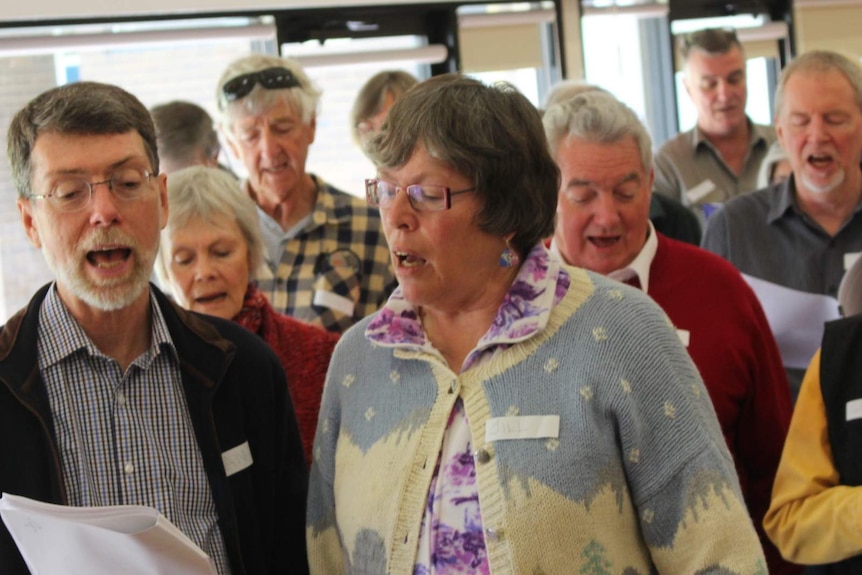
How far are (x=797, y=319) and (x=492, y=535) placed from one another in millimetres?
1957

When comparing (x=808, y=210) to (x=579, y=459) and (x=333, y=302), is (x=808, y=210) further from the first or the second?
(x=579, y=459)

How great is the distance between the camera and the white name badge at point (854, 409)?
2631 millimetres

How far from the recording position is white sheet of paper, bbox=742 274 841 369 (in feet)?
12.0

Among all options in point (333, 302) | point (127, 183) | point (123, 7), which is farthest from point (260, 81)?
point (123, 7)

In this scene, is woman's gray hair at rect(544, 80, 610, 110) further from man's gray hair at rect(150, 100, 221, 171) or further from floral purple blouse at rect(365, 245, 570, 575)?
floral purple blouse at rect(365, 245, 570, 575)

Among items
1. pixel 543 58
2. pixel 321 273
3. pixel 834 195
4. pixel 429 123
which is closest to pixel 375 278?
pixel 321 273

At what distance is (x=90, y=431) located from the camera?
2295 mm

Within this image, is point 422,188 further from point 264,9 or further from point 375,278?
point 264,9

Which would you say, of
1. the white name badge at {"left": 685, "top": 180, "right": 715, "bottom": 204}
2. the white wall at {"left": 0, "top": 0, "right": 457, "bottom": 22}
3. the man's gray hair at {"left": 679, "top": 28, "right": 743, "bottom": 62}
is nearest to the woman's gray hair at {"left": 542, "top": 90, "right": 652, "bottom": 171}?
the white name badge at {"left": 685, "top": 180, "right": 715, "bottom": 204}

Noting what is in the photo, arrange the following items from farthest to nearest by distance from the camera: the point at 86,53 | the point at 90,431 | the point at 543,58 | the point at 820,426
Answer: the point at 543,58, the point at 86,53, the point at 820,426, the point at 90,431

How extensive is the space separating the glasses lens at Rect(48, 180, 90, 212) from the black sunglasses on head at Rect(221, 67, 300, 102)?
5.99 ft

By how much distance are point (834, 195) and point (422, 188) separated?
210 cm

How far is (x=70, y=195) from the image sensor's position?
2281 mm

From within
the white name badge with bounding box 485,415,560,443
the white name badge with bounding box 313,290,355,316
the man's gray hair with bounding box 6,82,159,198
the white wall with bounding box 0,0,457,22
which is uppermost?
the white wall with bounding box 0,0,457,22
